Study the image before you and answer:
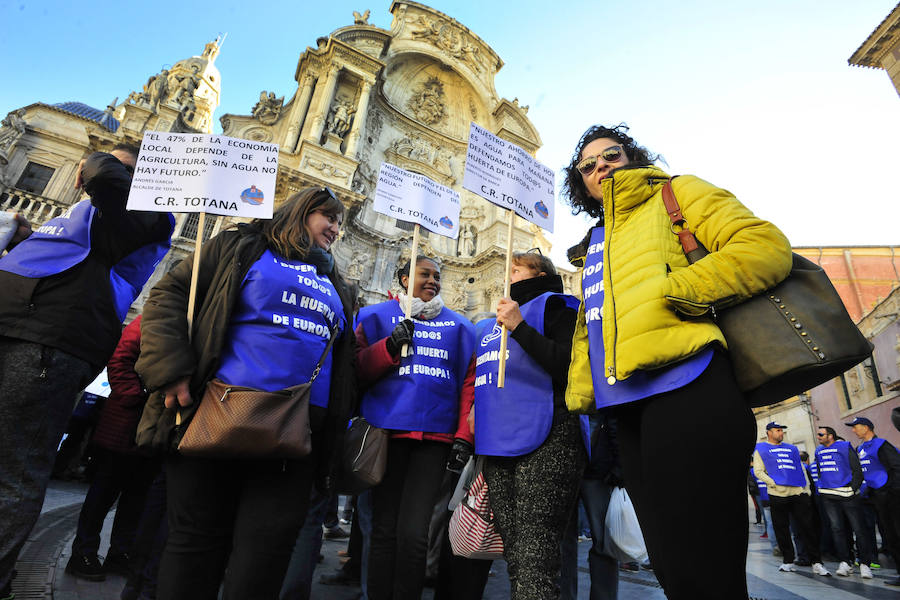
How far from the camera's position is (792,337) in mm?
1190

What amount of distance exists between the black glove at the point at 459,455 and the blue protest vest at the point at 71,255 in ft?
6.47

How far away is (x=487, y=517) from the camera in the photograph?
83.3 inches

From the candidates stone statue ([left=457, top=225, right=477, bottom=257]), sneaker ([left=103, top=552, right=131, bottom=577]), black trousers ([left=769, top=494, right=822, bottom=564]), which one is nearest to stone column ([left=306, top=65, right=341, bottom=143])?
stone statue ([left=457, top=225, right=477, bottom=257])

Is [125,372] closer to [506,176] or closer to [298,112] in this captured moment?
[506,176]

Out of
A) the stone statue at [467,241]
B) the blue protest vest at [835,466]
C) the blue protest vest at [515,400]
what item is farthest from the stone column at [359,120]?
the blue protest vest at [515,400]

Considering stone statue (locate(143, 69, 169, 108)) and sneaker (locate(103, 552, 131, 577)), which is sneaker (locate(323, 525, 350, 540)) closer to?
sneaker (locate(103, 552, 131, 577))

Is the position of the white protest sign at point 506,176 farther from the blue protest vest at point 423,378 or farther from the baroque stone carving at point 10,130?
the baroque stone carving at point 10,130

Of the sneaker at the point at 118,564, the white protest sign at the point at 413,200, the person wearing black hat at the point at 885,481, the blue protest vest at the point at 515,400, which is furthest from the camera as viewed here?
the person wearing black hat at the point at 885,481

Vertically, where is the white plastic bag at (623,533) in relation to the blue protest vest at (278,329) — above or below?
below

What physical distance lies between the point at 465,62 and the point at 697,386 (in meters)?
26.8

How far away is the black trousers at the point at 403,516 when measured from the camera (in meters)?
2.26

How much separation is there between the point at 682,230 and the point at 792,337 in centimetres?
49

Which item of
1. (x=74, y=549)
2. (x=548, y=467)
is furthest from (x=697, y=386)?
→ (x=74, y=549)

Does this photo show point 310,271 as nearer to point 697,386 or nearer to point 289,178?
point 697,386
